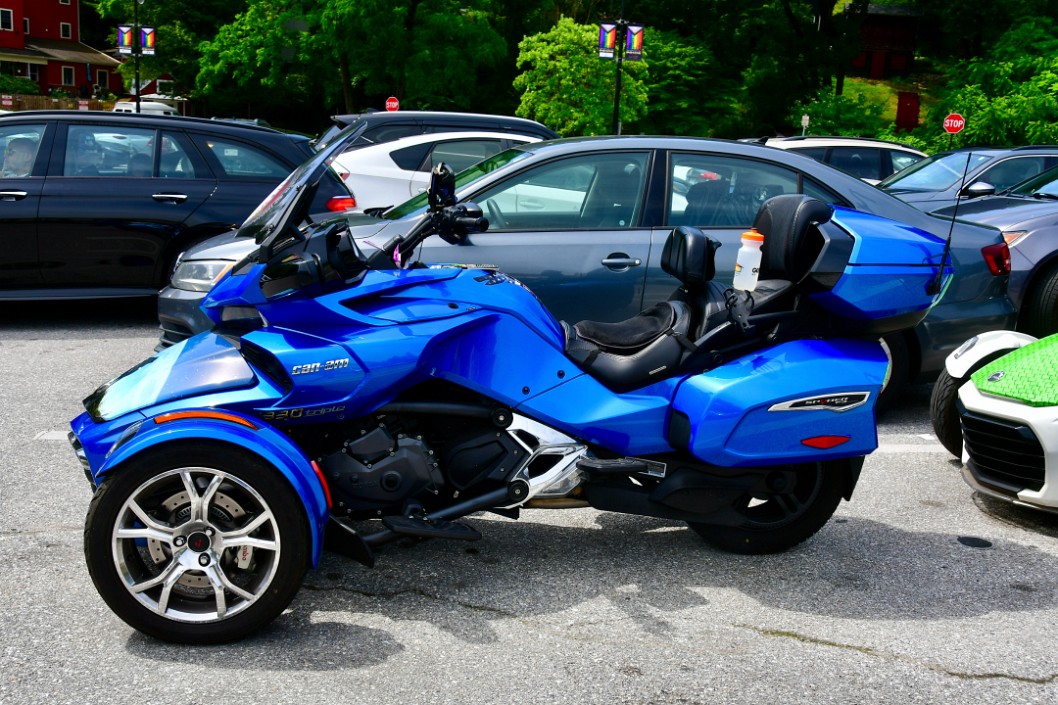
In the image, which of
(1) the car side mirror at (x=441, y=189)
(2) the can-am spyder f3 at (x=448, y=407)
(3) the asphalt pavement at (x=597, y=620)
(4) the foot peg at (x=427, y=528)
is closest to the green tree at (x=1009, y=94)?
(3) the asphalt pavement at (x=597, y=620)

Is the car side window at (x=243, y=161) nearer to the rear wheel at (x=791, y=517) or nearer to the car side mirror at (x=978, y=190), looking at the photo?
the car side mirror at (x=978, y=190)

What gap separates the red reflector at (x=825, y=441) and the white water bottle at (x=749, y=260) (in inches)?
25.0

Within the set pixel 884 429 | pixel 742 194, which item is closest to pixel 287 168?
pixel 742 194

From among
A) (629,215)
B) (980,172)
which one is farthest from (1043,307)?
(980,172)

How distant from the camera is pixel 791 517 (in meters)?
4.31

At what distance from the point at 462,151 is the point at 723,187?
508 centimetres

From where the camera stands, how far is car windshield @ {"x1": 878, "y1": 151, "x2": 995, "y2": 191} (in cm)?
1145

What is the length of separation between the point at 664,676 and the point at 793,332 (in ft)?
4.91

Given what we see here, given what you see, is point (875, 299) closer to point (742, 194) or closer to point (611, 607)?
point (611, 607)

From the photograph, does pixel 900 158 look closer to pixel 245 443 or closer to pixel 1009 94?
pixel 245 443

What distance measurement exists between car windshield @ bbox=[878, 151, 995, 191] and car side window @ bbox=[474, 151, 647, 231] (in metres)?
6.35

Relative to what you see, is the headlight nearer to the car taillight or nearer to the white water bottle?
the white water bottle

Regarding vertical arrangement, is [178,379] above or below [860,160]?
below

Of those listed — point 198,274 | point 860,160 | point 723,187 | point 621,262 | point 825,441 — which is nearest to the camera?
point 825,441
